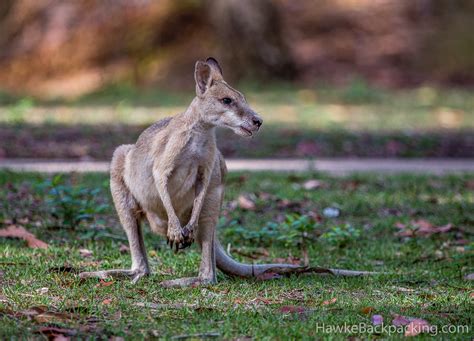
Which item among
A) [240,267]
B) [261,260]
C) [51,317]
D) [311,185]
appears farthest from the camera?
[311,185]

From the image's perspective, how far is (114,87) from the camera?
18203mm

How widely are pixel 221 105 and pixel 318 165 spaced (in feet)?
18.2

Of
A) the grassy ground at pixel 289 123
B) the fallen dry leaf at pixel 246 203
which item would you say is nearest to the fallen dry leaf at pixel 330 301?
the fallen dry leaf at pixel 246 203

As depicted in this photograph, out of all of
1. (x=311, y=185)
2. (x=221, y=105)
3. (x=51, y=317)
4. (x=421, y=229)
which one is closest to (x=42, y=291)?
(x=51, y=317)

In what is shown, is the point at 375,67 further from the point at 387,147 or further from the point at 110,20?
the point at 387,147

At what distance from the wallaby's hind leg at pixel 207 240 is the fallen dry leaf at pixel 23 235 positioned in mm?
1476

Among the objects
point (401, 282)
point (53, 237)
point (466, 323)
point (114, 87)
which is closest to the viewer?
point (466, 323)

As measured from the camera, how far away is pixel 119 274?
5.49 m

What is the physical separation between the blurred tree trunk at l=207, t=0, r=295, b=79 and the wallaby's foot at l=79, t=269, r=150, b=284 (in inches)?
530

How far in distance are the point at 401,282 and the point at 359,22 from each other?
17.2 metres

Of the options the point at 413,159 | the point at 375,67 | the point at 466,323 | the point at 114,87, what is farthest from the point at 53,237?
the point at 375,67

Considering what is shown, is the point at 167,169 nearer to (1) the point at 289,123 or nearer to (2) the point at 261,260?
(2) the point at 261,260

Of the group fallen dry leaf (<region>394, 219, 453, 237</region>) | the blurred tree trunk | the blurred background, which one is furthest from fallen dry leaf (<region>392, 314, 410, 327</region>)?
the blurred tree trunk

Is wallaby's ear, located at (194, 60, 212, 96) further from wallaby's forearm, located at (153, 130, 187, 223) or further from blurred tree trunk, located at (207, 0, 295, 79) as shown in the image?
blurred tree trunk, located at (207, 0, 295, 79)
